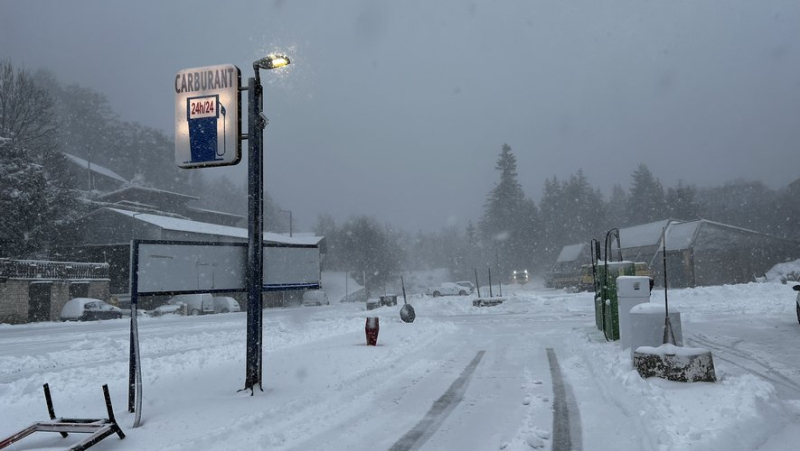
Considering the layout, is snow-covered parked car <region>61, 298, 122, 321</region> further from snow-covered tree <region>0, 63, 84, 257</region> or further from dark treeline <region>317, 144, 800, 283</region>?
dark treeline <region>317, 144, 800, 283</region>

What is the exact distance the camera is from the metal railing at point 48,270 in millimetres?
32281

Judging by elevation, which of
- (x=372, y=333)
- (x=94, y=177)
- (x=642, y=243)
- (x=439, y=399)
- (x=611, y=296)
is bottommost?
(x=439, y=399)

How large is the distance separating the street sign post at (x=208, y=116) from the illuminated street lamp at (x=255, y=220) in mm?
217

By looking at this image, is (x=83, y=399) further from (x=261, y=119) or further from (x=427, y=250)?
(x=427, y=250)

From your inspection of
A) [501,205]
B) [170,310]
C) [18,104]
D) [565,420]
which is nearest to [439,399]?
[565,420]

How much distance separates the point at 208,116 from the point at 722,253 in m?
50.8

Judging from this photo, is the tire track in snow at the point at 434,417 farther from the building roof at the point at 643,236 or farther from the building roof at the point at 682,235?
the building roof at the point at 643,236

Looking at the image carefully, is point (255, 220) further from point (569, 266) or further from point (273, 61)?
point (569, 266)

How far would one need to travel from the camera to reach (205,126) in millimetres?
8094

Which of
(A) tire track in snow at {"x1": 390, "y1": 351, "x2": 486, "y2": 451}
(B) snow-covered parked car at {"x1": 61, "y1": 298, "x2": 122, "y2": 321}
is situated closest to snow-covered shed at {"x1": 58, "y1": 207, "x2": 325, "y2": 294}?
(B) snow-covered parked car at {"x1": 61, "y1": 298, "x2": 122, "y2": 321}

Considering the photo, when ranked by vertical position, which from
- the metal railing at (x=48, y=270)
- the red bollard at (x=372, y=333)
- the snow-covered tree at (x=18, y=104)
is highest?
the snow-covered tree at (x=18, y=104)

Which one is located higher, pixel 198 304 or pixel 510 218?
pixel 510 218

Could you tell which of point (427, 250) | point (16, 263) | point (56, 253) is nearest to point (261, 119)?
point (16, 263)

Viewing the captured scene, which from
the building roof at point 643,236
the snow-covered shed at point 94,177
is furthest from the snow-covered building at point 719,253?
the snow-covered shed at point 94,177
